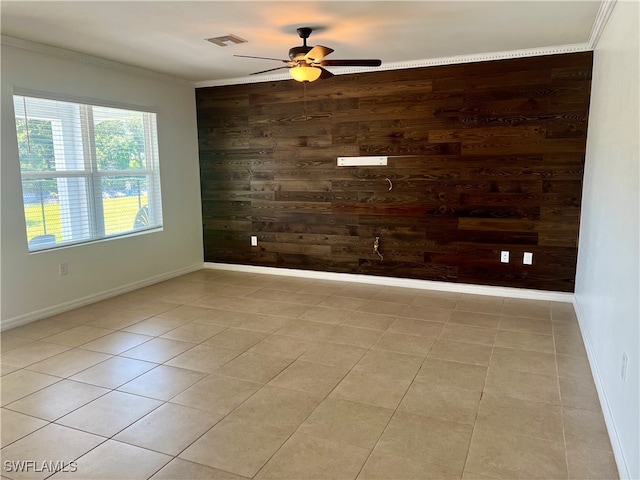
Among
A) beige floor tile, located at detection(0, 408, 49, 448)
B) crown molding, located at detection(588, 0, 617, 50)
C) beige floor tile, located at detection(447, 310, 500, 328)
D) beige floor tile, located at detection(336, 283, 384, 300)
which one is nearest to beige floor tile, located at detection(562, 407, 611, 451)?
beige floor tile, located at detection(447, 310, 500, 328)

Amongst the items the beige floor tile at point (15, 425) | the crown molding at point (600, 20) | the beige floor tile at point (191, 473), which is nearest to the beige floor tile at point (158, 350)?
the beige floor tile at point (15, 425)

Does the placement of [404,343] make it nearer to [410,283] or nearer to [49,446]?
[410,283]

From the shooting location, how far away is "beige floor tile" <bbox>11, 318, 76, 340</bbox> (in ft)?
11.9

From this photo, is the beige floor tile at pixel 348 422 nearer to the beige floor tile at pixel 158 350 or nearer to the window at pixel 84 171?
the beige floor tile at pixel 158 350

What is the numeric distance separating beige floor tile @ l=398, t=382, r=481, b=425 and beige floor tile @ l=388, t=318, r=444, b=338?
869 mm

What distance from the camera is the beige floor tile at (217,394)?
256cm

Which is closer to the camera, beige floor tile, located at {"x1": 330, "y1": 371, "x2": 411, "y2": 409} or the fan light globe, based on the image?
beige floor tile, located at {"x1": 330, "y1": 371, "x2": 411, "y2": 409}

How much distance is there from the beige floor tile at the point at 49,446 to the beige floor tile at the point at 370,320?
7.12ft

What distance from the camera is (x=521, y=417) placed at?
2.40 meters

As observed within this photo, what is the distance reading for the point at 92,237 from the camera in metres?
4.52

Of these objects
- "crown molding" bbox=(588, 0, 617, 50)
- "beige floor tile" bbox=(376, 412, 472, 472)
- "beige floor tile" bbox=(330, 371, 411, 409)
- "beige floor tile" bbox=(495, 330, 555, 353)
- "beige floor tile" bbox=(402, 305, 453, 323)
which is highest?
"crown molding" bbox=(588, 0, 617, 50)

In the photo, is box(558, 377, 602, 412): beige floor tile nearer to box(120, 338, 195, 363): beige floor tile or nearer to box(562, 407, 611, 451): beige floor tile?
box(562, 407, 611, 451): beige floor tile

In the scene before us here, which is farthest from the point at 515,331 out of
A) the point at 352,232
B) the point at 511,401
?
the point at 352,232

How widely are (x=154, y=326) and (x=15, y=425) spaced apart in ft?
4.97
